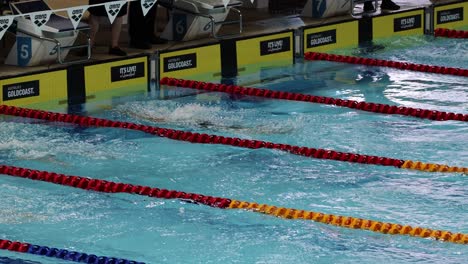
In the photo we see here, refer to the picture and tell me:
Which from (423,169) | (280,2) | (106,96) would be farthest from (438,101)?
(280,2)

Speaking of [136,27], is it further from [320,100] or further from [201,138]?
[201,138]

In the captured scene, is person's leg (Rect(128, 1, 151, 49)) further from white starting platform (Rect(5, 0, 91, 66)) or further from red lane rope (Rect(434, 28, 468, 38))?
red lane rope (Rect(434, 28, 468, 38))

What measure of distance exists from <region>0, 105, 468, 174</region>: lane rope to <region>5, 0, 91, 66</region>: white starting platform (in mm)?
784

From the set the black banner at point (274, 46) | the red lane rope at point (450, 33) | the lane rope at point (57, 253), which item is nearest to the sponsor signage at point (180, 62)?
the black banner at point (274, 46)

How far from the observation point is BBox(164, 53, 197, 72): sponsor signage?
37.6 feet

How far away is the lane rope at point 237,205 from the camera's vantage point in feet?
23.0

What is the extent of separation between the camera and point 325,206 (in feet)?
25.1

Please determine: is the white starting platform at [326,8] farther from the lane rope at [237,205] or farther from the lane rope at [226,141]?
the lane rope at [237,205]

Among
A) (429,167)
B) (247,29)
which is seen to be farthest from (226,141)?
(247,29)

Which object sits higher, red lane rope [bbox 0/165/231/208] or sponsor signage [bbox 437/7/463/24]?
sponsor signage [bbox 437/7/463/24]

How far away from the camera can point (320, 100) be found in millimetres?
10508

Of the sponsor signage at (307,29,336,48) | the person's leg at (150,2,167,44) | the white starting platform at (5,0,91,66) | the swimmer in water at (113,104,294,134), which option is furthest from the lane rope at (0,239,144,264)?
the sponsor signage at (307,29,336,48)

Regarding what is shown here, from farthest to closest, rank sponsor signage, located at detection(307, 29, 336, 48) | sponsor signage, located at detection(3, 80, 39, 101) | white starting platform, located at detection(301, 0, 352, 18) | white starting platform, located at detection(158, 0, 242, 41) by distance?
1. white starting platform, located at detection(301, 0, 352, 18)
2. sponsor signage, located at detection(307, 29, 336, 48)
3. white starting platform, located at detection(158, 0, 242, 41)
4. sponsor signage, located at detection(3, 80, 39, 101)

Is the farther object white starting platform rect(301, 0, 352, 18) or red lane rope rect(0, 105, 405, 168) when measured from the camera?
white starting platform rect(301, 0, 352, 18)
